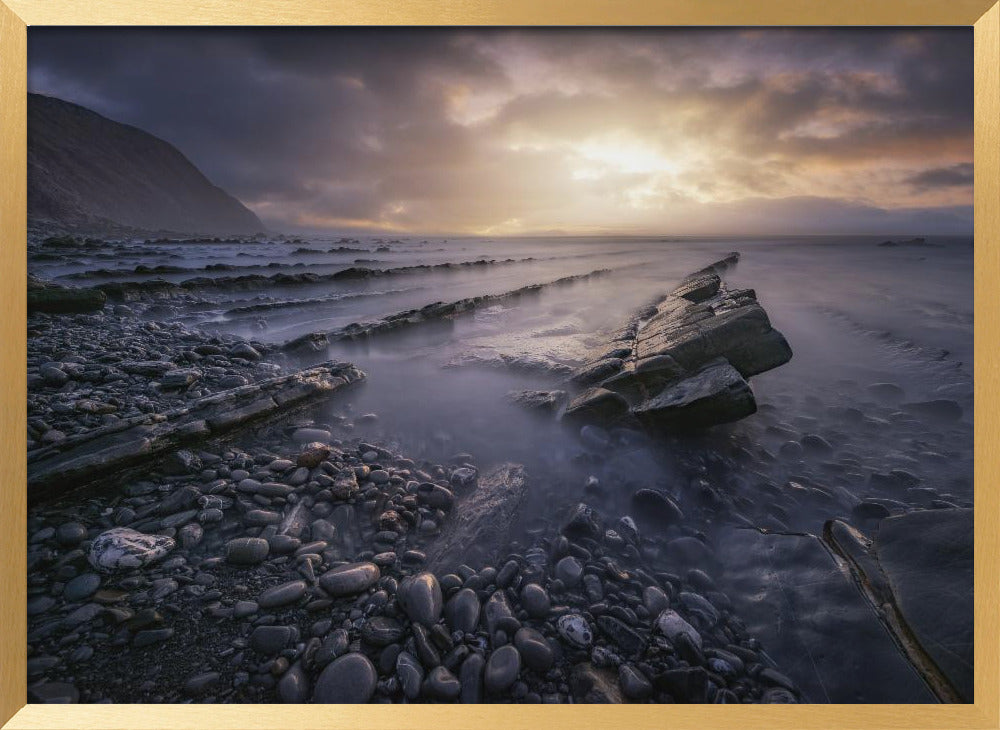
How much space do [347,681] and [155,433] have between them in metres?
2.01

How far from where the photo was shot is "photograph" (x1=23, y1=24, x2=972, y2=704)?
1.57 metres

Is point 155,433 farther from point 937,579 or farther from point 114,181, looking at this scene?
point 114,181

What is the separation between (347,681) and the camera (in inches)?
57.4

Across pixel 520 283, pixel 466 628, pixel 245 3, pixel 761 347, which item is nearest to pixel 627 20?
pixel 245 3

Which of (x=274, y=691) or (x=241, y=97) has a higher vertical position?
(x=241, y=97)

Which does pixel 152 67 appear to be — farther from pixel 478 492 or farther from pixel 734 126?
pixel 734 126

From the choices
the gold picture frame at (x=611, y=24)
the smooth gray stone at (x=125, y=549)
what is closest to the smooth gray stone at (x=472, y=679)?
the gold picture frame at (x=611, y=24)

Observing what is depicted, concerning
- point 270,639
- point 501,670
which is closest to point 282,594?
point 270,639

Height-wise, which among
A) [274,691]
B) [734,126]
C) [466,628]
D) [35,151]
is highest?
[734,126]

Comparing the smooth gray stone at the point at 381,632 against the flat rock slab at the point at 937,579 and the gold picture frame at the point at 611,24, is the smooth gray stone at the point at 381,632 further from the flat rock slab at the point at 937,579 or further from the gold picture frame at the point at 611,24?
the flat rock slab at the point at 937,579

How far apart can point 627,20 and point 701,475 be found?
2.94 m

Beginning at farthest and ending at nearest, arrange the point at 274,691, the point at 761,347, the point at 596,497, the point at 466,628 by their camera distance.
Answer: the point at 761,347 → the point at 596,497 → the point at 466,628 → the point at 274,691

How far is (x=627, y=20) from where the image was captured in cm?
220

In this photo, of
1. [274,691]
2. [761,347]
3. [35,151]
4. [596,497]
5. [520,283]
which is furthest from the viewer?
[520,283]
